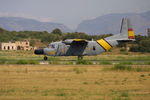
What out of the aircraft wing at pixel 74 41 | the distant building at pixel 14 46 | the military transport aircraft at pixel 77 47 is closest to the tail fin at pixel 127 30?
the military transport aircraft at pixel 77 47

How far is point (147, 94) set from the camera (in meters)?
19.9

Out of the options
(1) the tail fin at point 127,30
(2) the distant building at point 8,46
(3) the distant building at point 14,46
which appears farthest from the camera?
(3) the distant building at point 14,46

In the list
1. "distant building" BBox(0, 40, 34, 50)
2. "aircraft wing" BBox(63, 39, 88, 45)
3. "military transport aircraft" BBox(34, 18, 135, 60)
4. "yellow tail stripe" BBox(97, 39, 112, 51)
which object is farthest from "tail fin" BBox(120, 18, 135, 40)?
"distant building" BBox(0, 40, 34, 50)

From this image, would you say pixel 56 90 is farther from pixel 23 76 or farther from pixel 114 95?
pixel 23 76

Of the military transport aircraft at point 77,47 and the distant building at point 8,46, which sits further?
the distant building at point 8,46

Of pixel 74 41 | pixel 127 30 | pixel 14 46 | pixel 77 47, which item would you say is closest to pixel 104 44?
pixel 77 47

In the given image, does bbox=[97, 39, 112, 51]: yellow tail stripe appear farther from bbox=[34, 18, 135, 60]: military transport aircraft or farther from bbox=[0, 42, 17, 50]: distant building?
bbox=[0, 42, 17, 50]: distant building

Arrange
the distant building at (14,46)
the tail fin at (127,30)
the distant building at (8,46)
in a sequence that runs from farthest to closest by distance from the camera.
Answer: the distant building at (14,46), the distant building at (8,46), the tail fin at (127,30)

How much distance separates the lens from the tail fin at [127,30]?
53.0 metres

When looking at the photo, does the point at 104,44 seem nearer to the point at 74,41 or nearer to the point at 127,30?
the point at 74,41

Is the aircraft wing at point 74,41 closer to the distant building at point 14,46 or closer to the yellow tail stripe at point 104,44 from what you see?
the yellow tail stripe at point 104,44

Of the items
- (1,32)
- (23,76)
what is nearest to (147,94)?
(23,76)

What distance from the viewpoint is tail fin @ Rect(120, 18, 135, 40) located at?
5303 cm

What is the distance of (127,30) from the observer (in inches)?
2101
